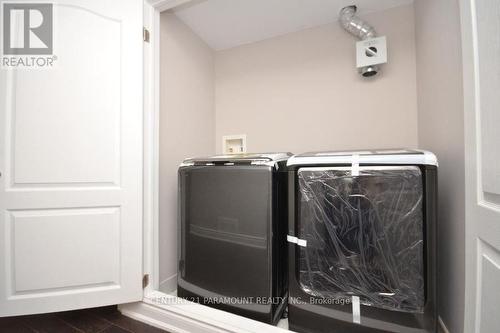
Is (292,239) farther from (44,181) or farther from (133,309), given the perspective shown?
(44,181)

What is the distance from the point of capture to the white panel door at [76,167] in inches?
42.4

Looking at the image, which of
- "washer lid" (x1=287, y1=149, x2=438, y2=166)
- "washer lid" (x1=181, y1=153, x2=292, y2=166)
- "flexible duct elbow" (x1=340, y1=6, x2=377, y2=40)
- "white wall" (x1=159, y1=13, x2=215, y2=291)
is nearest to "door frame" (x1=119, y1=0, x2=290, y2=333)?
"white wall" (x1=159, y1=13, x2=215, y2=291)

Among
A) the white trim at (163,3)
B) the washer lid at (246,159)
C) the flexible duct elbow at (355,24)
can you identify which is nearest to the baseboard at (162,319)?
the washer lid at (246,159)

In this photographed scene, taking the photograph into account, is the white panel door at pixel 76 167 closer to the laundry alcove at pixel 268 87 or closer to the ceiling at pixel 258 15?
the laundry alcove at pixel 268 87

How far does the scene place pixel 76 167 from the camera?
3.73ft

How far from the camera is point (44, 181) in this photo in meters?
1.10

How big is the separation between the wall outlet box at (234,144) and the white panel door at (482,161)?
60.9 inches

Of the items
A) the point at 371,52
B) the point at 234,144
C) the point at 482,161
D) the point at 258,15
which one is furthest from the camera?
the point at 234,144

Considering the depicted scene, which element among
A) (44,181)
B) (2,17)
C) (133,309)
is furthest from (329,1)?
(133,309)

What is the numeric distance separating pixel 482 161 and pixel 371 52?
1.20 meters

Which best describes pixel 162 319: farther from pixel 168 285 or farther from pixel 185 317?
pixel 168 285

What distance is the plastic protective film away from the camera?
0.84 meters

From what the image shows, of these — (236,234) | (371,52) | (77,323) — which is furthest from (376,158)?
(77,323)

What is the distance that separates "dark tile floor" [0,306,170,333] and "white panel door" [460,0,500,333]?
142 cm
